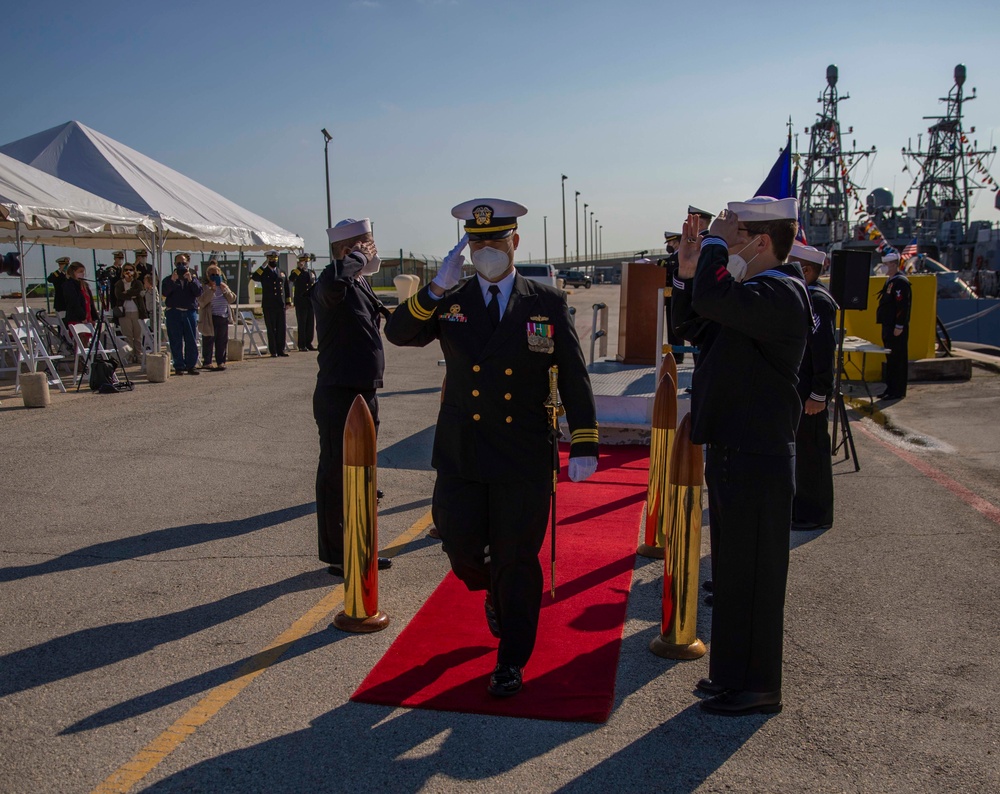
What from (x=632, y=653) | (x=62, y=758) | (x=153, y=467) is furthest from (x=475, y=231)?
(x=153, y=467)

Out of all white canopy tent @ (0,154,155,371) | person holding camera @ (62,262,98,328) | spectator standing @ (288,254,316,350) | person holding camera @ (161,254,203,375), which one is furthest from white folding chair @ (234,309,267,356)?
white canopy tent @ (0,154,155,371)

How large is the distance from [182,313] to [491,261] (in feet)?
44.0

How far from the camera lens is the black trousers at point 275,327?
19578 mm

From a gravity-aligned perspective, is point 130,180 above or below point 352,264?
above

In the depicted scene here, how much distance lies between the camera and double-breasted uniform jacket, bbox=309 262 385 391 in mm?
5375

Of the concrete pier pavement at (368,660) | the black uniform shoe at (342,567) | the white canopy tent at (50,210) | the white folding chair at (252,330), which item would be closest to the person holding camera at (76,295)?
the white canopy tent at (50,210)

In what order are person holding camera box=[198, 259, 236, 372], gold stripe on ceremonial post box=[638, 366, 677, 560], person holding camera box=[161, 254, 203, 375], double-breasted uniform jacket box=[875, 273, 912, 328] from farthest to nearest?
person holding camera box=[198, 259, 236, 372], person holding camera box=[161, 254, 203, 375], double-breasted uniform jacket box=[875, 273, 912, 328], gold stripe on ceremonial post box=[638, 366, 677, 560]

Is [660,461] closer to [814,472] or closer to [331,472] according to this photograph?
[814,472]

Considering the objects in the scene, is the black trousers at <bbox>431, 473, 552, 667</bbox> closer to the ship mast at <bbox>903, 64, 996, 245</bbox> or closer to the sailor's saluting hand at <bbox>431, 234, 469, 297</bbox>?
the sailor's saluting hand at <bbox>431, 234, 469, 297</bbox>

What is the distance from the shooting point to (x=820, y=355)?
6148mm

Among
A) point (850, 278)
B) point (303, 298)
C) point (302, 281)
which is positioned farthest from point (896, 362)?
point (303, 298)

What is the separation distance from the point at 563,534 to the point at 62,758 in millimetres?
3769

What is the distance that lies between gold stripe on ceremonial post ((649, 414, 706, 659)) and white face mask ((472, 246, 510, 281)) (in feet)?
3.85

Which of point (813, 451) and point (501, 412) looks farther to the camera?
point (813, 451)
